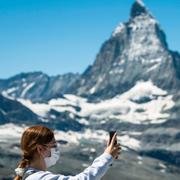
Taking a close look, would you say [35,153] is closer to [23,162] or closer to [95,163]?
[23,162]

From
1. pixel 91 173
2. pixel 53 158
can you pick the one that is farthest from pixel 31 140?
pixel 91 173

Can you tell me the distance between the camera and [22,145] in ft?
38.8

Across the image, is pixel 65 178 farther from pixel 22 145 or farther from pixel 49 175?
pixel 22 145

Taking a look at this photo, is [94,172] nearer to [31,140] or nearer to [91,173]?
[91,173]

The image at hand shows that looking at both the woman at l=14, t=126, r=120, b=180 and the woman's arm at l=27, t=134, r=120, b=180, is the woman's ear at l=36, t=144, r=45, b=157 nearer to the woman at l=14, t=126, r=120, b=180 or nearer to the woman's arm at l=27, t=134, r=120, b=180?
the woman at l=14, t=126, r=120, b=180

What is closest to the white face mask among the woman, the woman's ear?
the woman

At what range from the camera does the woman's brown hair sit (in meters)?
11.7

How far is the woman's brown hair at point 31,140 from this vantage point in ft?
38.5

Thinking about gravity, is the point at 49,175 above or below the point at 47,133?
below

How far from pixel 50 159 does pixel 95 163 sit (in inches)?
37.6

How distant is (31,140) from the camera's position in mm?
11820

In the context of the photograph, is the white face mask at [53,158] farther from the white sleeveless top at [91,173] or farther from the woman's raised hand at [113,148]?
the woman's raised hand at [113,148]

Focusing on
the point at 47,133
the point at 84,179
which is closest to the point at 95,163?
the point at 84,179

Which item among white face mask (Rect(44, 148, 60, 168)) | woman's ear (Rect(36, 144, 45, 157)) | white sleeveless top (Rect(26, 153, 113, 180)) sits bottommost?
white sleeveless top (Rect(26, 153, 113, 180))
